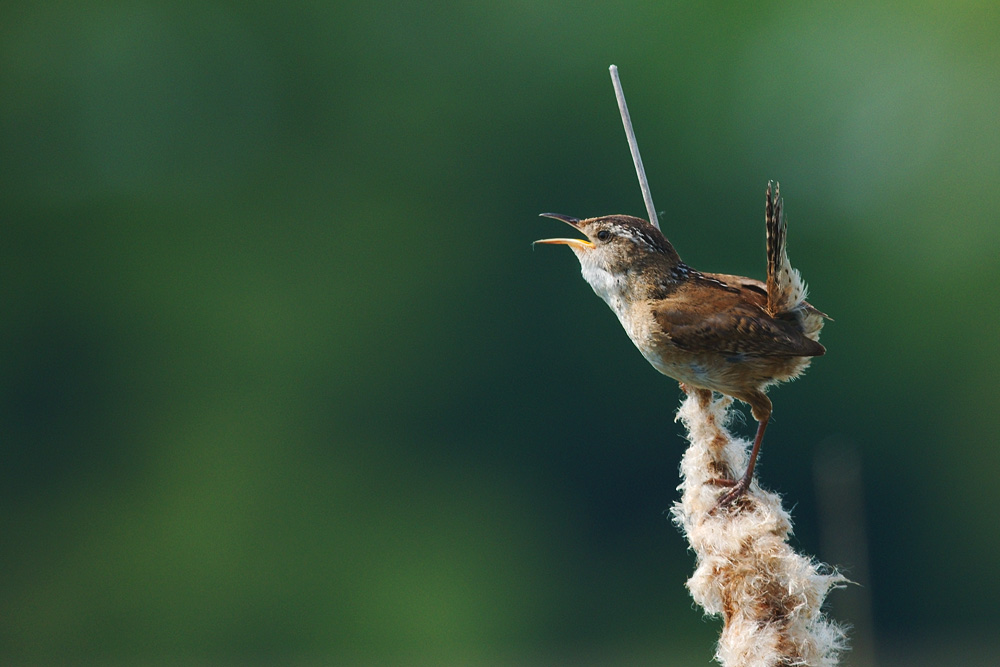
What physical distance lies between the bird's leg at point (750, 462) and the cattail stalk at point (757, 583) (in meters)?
0.02

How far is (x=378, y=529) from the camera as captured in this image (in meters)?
25.4

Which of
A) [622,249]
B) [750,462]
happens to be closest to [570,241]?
[622,249]

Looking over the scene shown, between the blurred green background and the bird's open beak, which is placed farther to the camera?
the blurred green background

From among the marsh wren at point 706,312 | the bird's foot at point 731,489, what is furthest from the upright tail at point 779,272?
the bird's foot at point 731,489

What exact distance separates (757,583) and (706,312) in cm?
118

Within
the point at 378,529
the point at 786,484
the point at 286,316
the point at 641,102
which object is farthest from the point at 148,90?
the point at 786,484

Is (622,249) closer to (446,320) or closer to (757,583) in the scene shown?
(757,583)

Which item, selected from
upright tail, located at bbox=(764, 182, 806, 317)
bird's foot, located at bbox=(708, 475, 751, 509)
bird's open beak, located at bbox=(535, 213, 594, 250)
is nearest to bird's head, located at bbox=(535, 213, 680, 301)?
bird's open beak, located at bbox=(535, 213, 594, 250)

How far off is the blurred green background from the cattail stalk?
18.4m

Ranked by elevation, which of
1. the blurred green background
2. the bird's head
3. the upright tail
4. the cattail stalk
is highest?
the blurred green background

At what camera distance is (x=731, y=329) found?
3.34 meters

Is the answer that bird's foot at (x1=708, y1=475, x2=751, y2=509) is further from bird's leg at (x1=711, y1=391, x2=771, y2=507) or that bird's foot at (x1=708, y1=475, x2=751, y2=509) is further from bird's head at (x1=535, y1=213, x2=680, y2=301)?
bird's head at (x1=535, y1=213, x2=680, y2=301)

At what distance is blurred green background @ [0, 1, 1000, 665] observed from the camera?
2408 centimetres

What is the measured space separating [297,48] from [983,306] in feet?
78.6
